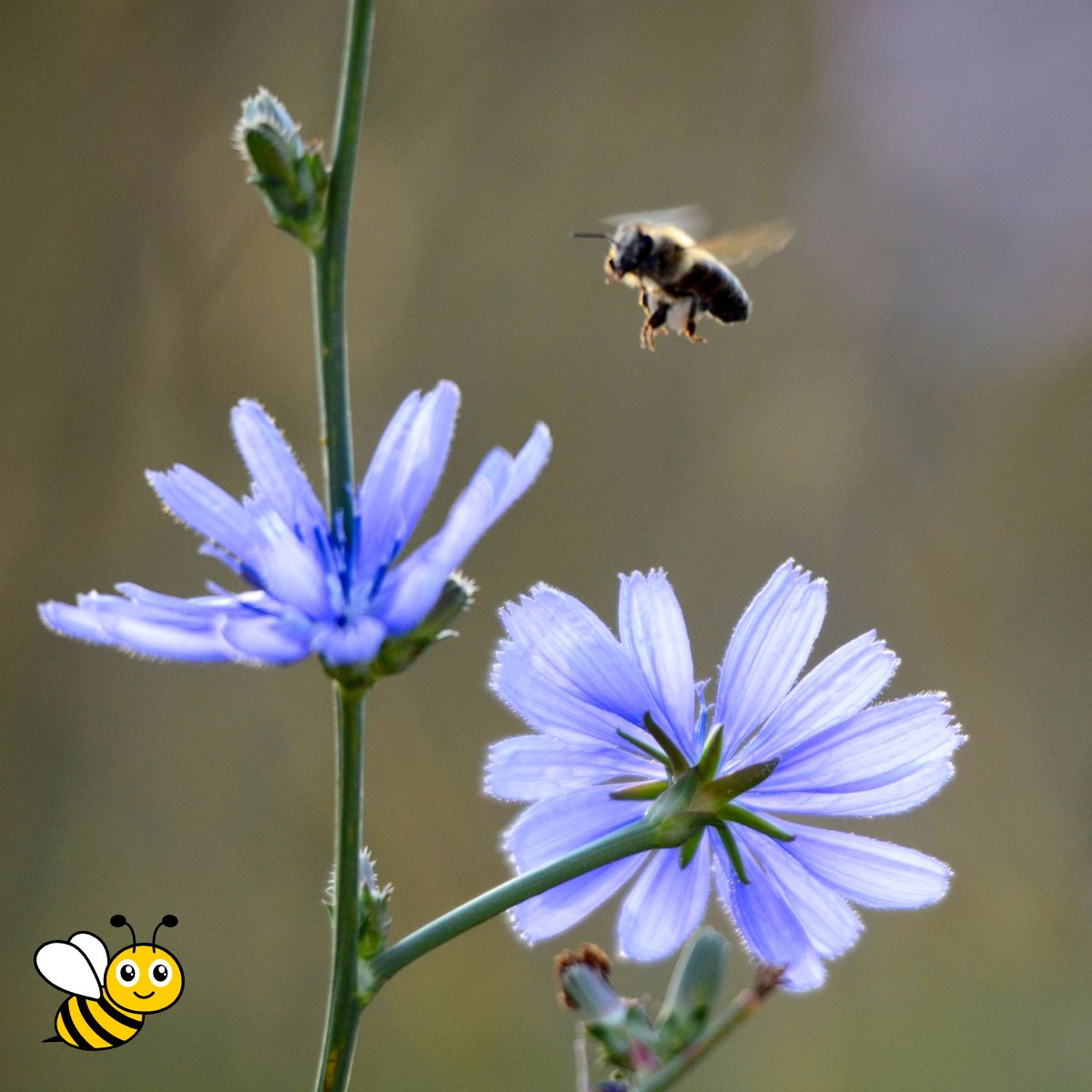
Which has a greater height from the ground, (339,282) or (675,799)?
(339,282)

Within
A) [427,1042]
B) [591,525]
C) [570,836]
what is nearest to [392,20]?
[591,525]

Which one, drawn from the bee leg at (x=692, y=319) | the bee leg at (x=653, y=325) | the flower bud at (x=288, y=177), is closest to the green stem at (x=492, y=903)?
the flower bud at (x=288, y=177)

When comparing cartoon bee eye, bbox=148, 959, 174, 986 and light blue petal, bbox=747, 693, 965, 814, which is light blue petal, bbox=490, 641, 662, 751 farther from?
cartoon bee eye, bbox=148, 959, 174, 986

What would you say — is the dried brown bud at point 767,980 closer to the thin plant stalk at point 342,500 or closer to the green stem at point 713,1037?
the green stem at point 713,1037

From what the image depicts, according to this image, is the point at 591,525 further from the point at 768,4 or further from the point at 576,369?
the point at 768,4

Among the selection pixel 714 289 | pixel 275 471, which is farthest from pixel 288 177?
pixel 714 289

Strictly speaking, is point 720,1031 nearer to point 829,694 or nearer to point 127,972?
point 829,694

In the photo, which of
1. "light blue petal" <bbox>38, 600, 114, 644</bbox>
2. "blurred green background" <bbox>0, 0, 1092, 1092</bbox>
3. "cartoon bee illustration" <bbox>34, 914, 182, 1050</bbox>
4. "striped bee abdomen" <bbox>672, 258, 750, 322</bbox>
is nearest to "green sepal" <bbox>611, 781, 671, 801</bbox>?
"cartoon bee illustration" <bbox>34, 914, 182, 1050</bbox>
